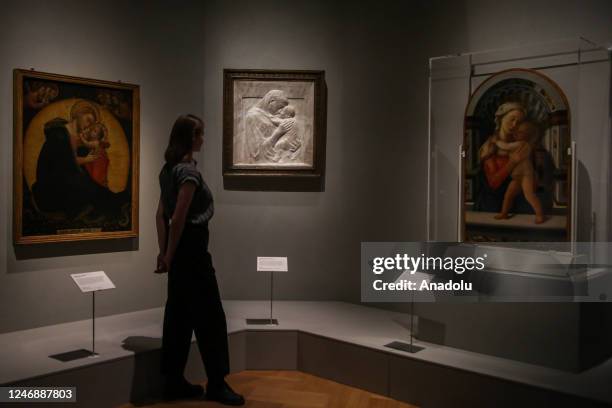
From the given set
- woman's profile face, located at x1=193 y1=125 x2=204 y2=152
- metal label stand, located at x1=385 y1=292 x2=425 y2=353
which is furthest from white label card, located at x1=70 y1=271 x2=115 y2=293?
metal label stand, located at x1=385 y1=292 x2=425 y2=353

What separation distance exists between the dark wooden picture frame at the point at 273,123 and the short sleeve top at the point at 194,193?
209 centimetres

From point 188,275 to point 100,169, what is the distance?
6.24 feet

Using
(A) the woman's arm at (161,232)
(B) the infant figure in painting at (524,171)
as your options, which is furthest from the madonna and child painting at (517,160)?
(A) the woman's arm at (161,232)

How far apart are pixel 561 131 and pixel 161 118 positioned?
3.68 metres

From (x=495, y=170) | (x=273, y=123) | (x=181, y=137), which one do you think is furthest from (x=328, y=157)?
(x=181, y=137)

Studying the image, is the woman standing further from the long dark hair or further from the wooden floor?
the wooden floor

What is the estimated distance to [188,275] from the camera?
4.29m

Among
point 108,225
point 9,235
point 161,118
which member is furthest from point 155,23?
point 9,235

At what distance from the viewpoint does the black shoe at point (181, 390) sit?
4.44 m

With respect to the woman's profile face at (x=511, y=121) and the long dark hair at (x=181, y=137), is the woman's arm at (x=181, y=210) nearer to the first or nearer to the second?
the long dark hair at (x=181, y=137)

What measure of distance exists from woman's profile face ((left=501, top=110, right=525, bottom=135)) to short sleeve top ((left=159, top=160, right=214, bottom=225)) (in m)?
2.27

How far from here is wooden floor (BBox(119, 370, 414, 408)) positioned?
447 centimetres

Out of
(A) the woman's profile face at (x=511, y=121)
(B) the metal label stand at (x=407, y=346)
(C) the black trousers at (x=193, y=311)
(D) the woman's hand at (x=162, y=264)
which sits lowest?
(B) the metal label stand at (x=407, y=346)

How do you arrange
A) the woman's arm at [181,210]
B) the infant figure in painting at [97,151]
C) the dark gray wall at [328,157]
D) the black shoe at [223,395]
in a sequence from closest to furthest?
the woman's arm at [181,210], the black shoe at [223,395], the infant figure in painting at [97,151], the dark gray wall at [328,157]
